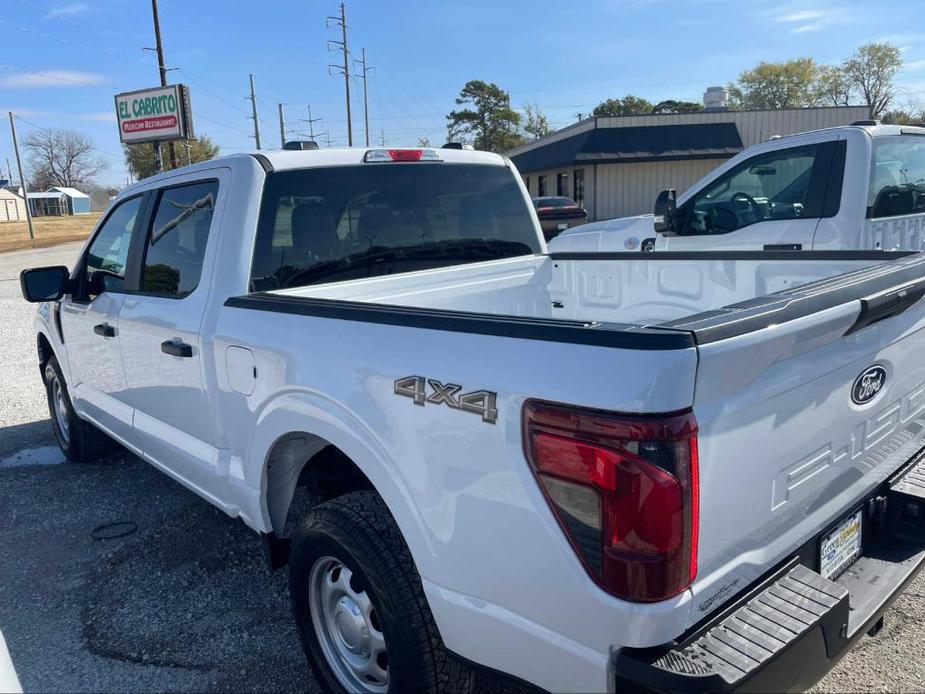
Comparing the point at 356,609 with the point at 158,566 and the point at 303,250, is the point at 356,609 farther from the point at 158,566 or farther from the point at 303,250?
the point at 158,566

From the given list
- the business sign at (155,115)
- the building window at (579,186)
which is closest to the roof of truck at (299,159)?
the business sign at (155,115)

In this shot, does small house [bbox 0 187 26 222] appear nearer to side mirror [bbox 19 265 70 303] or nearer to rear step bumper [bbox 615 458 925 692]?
side mirror [bbox 19 265 70 303]

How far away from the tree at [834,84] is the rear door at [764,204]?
76.0m

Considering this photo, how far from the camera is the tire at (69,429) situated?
5152mm

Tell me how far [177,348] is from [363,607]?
4.85 ft

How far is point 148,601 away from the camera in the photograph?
3.47 meters

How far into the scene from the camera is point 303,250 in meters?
3.29

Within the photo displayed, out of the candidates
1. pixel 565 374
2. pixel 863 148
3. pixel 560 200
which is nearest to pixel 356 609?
pixel 565 374

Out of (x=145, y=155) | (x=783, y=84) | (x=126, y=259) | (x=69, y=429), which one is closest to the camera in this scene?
(x=126, y=259)

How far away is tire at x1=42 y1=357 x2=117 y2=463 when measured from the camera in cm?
515

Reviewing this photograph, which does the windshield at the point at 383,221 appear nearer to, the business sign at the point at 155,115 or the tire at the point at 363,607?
the tire at the point at 363,607

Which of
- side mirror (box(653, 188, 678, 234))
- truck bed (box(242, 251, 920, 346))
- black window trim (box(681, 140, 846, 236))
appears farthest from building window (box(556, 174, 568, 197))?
truck bed (box(242, 251, 920, 346))

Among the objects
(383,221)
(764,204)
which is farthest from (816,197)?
(383,221)

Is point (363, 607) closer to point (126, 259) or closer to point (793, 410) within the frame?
point (793, 410)
